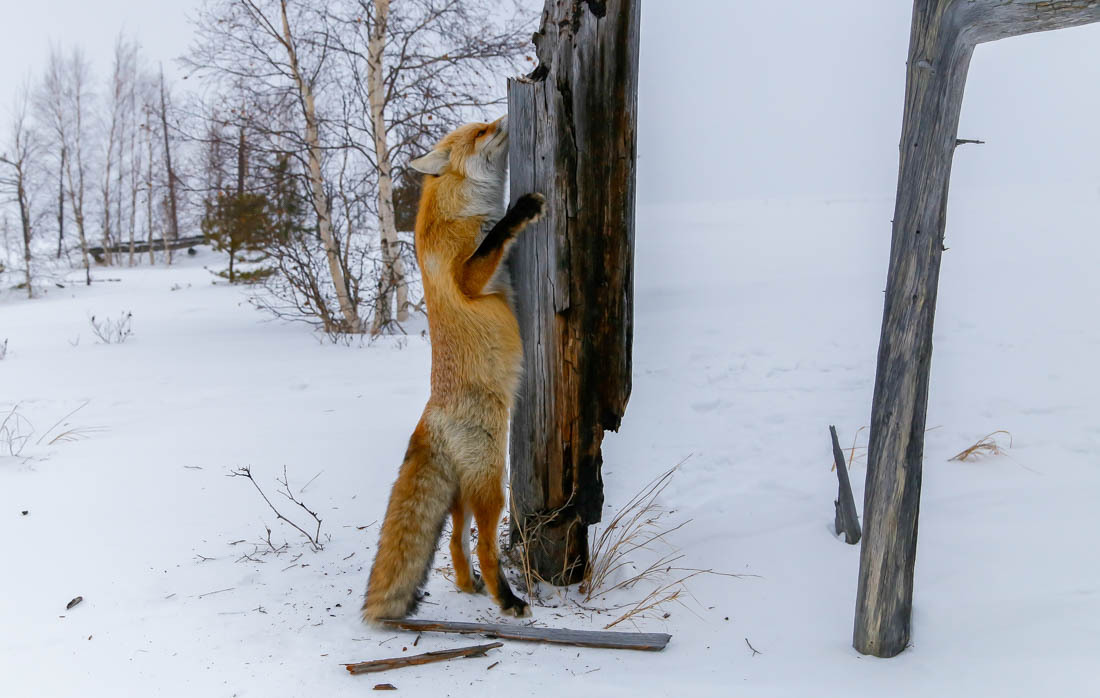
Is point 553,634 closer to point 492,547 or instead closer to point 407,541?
point 492,547

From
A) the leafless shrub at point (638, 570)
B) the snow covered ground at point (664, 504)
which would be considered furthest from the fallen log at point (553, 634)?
the leafless shrub at point (638, 570)

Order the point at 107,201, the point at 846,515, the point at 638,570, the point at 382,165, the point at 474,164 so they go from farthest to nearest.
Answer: the point at 107,201 < the point at 382,165 < the point at 846,515 < the point at 638,570 < the point at 474,164

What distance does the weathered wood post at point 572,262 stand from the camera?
120 inches

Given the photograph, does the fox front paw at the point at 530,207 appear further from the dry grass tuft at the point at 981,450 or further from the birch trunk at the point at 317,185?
the birch trunk at the point at 317,185

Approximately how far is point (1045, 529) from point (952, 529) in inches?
17.7

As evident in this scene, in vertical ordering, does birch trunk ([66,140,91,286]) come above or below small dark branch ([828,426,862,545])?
above

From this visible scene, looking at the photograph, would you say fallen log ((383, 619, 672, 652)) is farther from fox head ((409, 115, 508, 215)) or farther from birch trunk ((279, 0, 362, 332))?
birch trunk ((279, 0, 362, 332))

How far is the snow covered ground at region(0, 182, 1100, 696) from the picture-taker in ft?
9.09

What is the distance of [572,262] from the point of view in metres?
3.16

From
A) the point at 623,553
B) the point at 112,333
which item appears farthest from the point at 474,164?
the point at 112,333

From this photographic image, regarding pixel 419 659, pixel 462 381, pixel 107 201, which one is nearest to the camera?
pixel 419 659

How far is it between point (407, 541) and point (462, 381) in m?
0.74

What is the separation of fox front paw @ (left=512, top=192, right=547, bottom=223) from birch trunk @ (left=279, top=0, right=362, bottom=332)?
8550 mm

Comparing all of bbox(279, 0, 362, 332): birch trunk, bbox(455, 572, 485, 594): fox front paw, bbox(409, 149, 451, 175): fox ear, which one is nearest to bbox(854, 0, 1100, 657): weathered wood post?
bbox(455, 572, 485, 594): fox front paw
